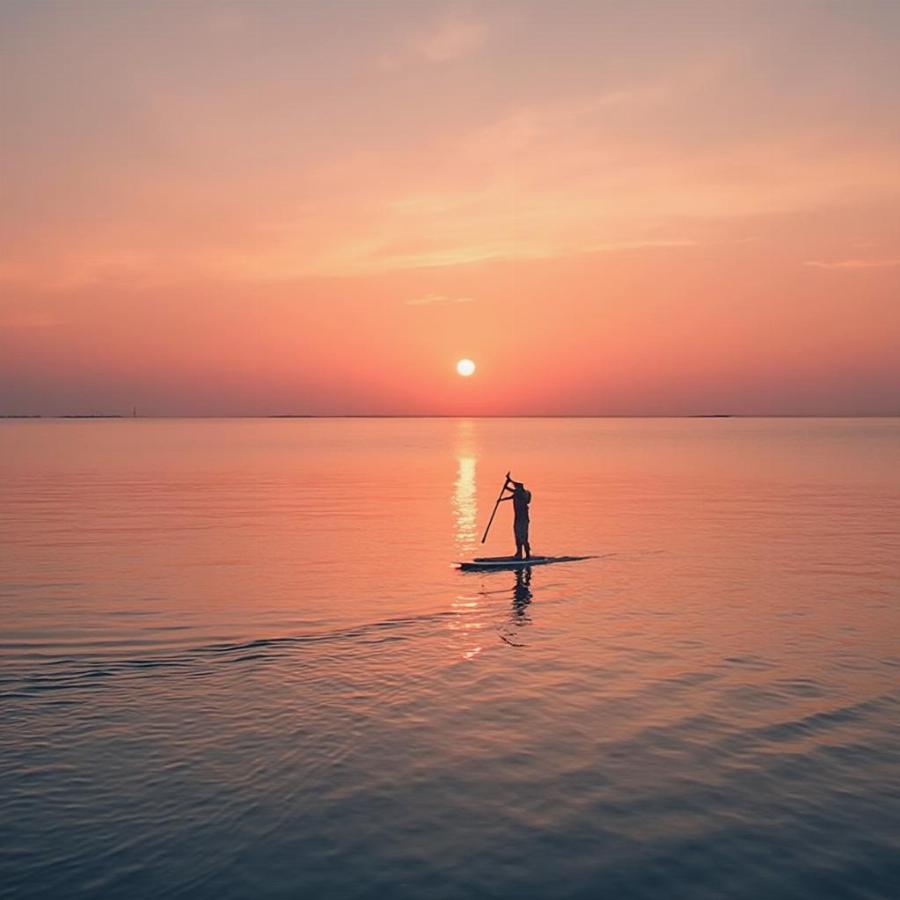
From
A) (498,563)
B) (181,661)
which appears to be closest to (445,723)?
(181,661)

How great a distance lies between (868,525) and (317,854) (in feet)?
145

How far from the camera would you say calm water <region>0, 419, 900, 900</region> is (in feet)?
36.4

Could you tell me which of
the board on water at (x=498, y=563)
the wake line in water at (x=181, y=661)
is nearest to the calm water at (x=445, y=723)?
the wake line in water at (x=181, y=661)

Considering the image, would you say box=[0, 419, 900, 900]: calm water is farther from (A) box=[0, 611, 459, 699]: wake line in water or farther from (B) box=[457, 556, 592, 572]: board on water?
(B) box=[457, 556, 592, 572]: board on water

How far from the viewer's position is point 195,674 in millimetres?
19234

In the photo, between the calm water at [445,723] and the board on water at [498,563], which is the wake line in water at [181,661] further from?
the board on water at [498,563]

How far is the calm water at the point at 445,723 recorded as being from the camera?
11.1 metres

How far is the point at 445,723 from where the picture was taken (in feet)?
53.2

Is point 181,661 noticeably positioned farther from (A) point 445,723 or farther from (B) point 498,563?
(B) point 498,563

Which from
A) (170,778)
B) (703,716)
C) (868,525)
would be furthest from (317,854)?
(868,525)

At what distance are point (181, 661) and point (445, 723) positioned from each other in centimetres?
764

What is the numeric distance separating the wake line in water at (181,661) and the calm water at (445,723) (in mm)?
113

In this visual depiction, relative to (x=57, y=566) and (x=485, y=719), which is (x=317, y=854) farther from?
(x=57, y=566)

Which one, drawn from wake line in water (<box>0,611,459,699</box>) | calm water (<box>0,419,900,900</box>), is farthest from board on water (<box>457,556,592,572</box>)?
wake line in water (<box>0,611,459,699</box>)
